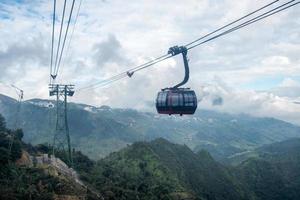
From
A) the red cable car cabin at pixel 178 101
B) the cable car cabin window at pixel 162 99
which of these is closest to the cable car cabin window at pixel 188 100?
the red cable car cabin at pixel 178 101

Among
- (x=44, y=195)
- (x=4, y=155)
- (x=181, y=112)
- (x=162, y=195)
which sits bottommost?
(x=162, y=195)

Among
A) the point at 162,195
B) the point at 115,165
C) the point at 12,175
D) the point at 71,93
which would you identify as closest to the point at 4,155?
the point at 12,175

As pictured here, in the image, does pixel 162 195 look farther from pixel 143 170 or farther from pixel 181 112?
pixel 181 112

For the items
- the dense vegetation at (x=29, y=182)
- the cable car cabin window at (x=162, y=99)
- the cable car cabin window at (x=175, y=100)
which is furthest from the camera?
the dense vegetation at (x=29, y=182)

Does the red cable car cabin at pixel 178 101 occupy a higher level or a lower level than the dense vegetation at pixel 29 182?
higher

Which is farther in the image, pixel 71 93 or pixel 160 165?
pixel 160 165

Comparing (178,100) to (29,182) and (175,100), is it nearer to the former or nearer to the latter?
(175,100)

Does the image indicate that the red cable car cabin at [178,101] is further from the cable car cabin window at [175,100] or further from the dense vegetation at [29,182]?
the dense vegetation at [29,182]

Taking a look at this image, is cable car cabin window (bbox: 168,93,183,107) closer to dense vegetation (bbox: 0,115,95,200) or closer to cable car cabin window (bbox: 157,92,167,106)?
cable car cabin window (bbox: 157,92,167,106)
